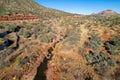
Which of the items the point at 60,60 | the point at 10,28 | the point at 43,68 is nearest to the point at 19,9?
the point at 10,28

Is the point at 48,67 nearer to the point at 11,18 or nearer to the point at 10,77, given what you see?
the point at 10,77

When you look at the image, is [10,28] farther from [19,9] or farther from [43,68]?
[19,9]

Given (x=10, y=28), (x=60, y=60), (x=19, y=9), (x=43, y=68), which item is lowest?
(x=43, y=68)

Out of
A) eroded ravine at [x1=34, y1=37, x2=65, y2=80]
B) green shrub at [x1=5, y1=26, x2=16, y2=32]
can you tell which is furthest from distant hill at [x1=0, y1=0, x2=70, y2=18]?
eroded ravine at [x1=34, y1=37, x2=65, y2=80]

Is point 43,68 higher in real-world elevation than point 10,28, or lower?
lower

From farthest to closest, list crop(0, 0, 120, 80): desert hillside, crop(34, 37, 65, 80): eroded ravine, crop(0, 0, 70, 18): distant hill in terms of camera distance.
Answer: crop(0, 0, 70, 18): distant hill < crop(0, 0, 120, 80): desert hillside < crop(34, 37, 65, 80): eroded ravine

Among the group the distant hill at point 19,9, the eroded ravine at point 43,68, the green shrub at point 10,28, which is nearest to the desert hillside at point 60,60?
the eroded ravine at point 43,68

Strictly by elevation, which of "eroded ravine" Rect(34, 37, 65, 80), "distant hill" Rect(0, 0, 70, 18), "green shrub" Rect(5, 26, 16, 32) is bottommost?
"eroded ravine" Rect(34, 37, 65, 80)

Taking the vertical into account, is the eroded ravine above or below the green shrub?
below

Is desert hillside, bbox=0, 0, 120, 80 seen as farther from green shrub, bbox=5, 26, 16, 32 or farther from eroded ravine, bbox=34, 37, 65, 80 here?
green shrub, bbox=5, 26, 16, 32

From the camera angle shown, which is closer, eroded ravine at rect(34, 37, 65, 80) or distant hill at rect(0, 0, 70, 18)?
eroded ravine at rect(34, 37, 65, 80)

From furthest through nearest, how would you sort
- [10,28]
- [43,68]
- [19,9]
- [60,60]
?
[19,9] < [10,28] < [60,60] < [43,68]

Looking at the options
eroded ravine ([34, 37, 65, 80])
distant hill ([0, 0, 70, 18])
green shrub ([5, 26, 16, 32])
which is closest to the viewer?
eroded ravine ([34, 37, 65, 80])
